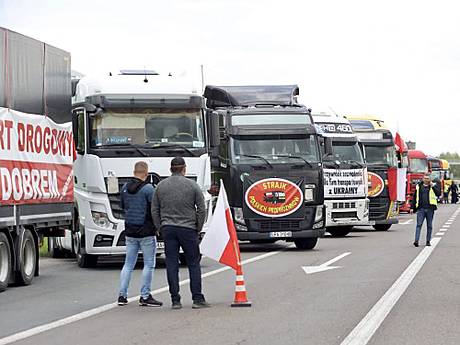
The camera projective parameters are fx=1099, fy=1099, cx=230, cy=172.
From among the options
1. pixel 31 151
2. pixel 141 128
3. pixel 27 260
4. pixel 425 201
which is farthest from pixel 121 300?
pixel 425 201

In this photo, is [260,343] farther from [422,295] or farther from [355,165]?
[355,165]

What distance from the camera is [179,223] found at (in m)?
13.7

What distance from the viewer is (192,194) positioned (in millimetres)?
13734

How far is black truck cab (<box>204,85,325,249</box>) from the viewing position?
2538 cm

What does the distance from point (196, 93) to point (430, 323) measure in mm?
9940

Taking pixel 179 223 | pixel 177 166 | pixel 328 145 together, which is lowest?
pixel 179 223

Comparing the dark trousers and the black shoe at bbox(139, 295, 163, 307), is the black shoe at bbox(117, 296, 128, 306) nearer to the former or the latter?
the black shoe at bbox(139, 295, 163, 307)

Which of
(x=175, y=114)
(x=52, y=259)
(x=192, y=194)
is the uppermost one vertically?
(x=175, y=114)

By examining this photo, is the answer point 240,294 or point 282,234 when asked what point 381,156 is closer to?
point 282,234

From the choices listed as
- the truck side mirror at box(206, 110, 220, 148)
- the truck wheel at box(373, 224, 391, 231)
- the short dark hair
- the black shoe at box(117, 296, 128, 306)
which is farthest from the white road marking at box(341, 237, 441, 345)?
the truck wheel at box(373, 224, 391, 231)

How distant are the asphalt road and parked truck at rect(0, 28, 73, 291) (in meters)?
0.73

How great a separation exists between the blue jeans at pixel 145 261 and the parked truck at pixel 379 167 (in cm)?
2212

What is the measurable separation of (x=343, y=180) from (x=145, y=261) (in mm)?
18074

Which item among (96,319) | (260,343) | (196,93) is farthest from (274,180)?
(260,343)
